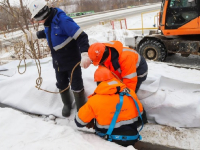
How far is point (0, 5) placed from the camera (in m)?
6.26

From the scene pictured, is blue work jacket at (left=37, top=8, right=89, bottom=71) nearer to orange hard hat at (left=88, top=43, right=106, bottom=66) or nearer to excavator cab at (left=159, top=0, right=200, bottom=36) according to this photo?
orange hard hat at (left=88, top=43, right=106, bottom=66)

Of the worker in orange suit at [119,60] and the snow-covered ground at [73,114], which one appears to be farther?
the worker in orange suit at [119,60]

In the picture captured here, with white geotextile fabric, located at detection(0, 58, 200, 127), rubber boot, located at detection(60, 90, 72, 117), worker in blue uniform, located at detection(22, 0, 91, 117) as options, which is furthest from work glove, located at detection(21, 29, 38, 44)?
rubber boot, located at detection(60, 90, 72, 117)

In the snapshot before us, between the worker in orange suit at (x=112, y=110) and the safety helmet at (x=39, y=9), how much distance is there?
3.61 ft

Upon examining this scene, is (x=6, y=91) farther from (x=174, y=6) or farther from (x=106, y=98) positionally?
(x=174, y=6)

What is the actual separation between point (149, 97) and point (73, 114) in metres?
1.31

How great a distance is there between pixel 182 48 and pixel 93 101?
14.5 ft

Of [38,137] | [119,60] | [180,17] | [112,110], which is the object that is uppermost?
[180,17]

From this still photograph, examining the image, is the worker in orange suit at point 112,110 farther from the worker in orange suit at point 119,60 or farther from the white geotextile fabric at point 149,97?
the white geotextile fabric at point 149,97

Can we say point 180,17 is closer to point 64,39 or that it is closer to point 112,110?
point 64,39

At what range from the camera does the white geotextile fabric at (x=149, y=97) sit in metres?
2.75

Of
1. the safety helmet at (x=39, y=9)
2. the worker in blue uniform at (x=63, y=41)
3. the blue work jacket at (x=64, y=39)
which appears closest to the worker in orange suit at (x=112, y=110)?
the worker in blue uniform at (x=63, y=41)

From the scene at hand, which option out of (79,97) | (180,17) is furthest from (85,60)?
(180,17)

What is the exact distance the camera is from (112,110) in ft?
6.39
